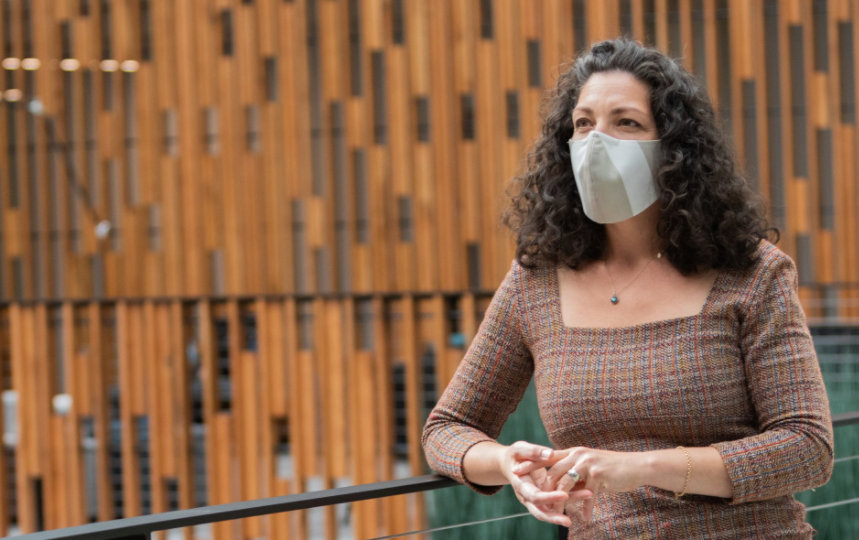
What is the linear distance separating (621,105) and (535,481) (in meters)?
0.53

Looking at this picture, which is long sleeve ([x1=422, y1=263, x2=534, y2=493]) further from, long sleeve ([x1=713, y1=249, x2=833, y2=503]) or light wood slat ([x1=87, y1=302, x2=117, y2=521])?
light wood slat ([x1=87, y1=302, x2=117, y2=521])

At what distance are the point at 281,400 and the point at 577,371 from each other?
15.9 feet

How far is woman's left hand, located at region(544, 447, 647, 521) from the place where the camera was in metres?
1.20

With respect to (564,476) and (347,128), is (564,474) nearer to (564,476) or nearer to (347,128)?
(564,476)

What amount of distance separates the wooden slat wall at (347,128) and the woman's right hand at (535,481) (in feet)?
14.0

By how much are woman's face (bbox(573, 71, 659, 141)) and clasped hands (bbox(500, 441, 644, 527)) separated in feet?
1.49

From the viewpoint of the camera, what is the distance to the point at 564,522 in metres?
1.24

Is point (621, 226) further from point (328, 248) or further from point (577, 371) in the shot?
point (328, 248)

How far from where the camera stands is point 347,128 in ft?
19.6

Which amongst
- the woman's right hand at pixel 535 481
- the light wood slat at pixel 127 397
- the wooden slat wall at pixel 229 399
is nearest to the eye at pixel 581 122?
the woman's right hand at pixel 535 481

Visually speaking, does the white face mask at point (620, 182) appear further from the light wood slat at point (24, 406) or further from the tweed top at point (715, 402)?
the light wood slat at point (24, 406)

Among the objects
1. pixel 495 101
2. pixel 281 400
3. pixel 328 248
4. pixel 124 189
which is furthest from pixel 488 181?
pixel 124 189

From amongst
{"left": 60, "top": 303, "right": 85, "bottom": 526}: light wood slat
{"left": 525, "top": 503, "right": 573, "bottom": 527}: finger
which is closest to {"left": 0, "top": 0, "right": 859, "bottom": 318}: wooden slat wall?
{"left": 60, "top": 303, "right": 85, "bottom": 526}: light wood slat

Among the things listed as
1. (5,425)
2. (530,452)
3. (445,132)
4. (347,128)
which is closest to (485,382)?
(530,452)
